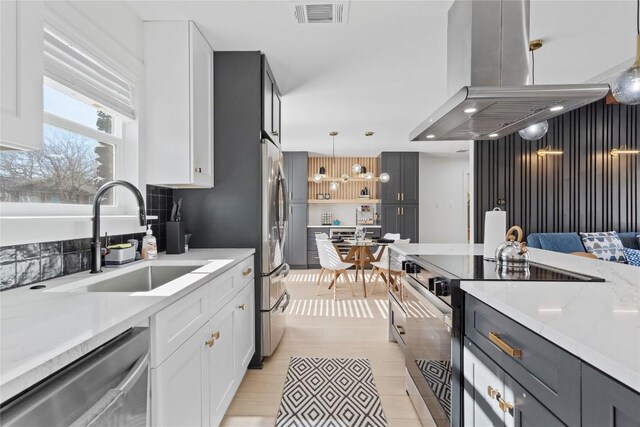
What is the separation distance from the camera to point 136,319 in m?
0.95

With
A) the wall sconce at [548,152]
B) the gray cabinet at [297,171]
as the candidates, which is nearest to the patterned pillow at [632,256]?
the wall sconce at [548,152]

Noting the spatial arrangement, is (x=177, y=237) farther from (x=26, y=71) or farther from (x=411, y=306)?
(x=411, y=306)

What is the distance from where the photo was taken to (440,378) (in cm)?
155

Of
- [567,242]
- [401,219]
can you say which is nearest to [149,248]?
[567,242]

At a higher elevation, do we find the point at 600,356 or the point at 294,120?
the point at 294,120

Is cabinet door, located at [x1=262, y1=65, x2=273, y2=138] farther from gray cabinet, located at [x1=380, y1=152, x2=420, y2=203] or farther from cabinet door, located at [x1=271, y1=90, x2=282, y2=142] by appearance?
gray cabinet, located at [x1=380, y1=152, x2=420, y2=203]

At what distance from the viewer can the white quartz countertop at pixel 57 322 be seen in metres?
0.63

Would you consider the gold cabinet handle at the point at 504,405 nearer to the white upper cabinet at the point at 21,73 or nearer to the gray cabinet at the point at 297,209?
the white upper cabinet at the point at 21,73

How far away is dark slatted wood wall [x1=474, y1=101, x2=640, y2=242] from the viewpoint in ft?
15.0

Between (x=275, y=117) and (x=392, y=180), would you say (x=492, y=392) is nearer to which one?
(x=275, y=117)

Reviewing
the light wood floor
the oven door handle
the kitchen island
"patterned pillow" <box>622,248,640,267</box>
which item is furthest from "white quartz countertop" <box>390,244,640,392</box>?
"patterned pillow" <box>622,248,640,267</box>

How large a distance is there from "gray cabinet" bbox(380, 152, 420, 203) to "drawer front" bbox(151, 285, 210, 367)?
600 centimetres

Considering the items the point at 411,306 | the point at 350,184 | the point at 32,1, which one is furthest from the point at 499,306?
the point at 350,184

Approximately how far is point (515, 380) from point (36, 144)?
5.37 ft
